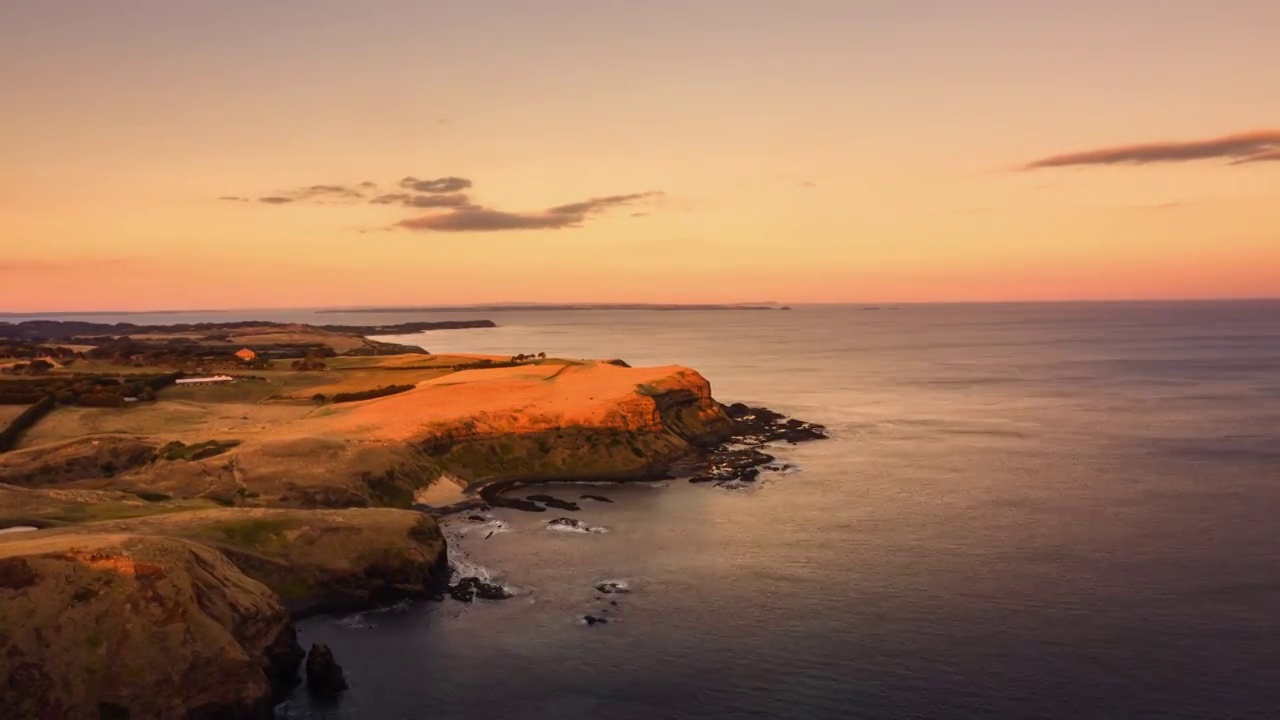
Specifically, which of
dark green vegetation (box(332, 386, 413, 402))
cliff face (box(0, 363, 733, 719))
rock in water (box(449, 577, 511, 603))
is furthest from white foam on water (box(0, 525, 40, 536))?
dark green vegetation (box(332, 386, 413, 402))

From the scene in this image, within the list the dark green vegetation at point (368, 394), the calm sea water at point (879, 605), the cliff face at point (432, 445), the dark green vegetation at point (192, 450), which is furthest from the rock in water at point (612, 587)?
the dark green vegetation at point (368, 394)

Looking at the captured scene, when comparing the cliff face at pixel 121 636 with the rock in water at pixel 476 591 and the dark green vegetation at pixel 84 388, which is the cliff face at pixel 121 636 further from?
the dark green vegetation at pixel 84 388

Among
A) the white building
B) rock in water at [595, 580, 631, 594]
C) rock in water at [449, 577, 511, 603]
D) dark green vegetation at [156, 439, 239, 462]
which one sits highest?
the white building

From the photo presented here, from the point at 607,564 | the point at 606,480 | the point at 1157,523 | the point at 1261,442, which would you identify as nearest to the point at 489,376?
the point at 606,480

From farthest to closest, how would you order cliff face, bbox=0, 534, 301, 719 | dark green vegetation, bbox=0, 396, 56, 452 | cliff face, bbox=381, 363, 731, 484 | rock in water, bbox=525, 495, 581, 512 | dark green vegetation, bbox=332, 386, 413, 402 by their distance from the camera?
dark green vegetation, bbox=332, 386, 413, 402
cliff face, bbox=381, 363, 731, 484
dark green vegetation, bbox=0, 396, 56, 452
rock in water, bbox=525, 495, 581, 512
cliff face, bbox=0, 534, 301, 719

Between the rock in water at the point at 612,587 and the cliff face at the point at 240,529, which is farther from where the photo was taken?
the rock in water at the point at 612,587

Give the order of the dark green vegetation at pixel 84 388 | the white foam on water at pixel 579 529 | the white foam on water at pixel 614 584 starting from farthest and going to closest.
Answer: the dark green vegetation at pixel 84 388 < the white foam on water at pixel 579 529 < the white foam on water at pixel 614 584

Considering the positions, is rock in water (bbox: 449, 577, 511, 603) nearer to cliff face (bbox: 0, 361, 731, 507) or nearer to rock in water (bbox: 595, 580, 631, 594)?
rock in water (bbox: 595, 580, 631, 594)
